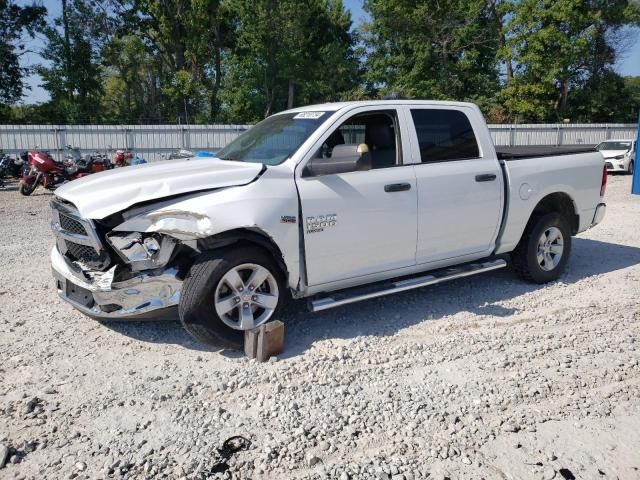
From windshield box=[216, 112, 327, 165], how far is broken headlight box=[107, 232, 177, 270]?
1146 millimetres

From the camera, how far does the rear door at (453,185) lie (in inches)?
195

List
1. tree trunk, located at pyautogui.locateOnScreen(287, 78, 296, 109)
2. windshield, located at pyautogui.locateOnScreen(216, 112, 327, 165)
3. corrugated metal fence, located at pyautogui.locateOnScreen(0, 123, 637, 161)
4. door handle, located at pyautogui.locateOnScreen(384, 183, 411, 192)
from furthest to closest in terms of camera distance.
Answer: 1. tree trunk, located at pyautogui.locateOnScreen(287, 78, 296, 109)
2. corrugated metal fence, located at pyautogui.locateOnScreen(0, 123, 637, 161)
3. door handle, located at pyautogui.locateOnScreen(384, 183, 411, 192)
4. windshield, located at pyautogui.locateOnScreen(216, 112, 327, 165)

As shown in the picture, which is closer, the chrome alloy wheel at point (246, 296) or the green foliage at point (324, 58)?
the chrome alloy wheel at point (246, 296)

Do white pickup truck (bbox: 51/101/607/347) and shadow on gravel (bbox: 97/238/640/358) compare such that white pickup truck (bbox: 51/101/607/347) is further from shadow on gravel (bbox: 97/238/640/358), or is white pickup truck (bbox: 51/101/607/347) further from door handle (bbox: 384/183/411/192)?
shadow on gravel (bbox: 97/238/640/358)

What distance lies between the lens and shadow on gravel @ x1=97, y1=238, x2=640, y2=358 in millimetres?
4582

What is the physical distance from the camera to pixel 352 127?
483 cm

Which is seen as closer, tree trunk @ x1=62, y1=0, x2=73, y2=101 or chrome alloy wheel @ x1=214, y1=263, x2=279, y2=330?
chrome alloy wheel @ x1=214, y1=263, x2=279, y2=330

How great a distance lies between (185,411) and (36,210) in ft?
33.9

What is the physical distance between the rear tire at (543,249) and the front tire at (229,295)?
3.06m

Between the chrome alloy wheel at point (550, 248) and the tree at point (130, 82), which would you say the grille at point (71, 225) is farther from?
the tree at point (130, 82)

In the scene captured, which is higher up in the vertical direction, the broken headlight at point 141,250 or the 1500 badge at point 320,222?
the 1500 badge at point 320,222

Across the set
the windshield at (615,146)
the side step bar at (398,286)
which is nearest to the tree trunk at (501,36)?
the windshield at (615,146)

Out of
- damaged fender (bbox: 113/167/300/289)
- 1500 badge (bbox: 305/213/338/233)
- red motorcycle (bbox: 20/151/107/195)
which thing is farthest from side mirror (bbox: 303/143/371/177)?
red motorcycle (bbox: 20/151/107/195)

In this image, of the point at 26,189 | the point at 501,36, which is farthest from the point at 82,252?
the point at 501,36
